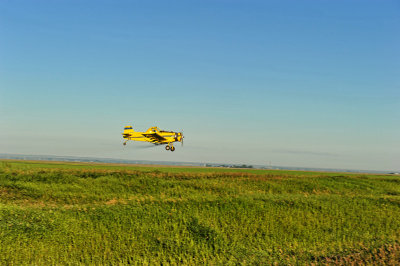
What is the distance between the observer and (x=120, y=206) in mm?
39188

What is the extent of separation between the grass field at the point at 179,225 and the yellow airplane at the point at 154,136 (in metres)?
18.1

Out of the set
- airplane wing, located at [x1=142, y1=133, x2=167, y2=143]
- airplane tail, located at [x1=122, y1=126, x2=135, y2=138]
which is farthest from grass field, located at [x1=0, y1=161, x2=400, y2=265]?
airplane tail, located at [x1=122, y1=126, x2=135, y2=138]

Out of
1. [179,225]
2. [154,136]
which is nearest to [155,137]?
[154,136]

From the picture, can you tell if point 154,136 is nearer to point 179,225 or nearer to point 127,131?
point 127,131

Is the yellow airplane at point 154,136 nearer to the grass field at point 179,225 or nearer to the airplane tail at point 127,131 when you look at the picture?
the airplane tail at point 127,131

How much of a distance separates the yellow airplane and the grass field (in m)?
18.1

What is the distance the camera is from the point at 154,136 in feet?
238

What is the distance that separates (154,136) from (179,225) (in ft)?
127

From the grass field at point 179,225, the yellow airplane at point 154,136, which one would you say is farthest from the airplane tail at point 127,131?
the grass field at point 179,225

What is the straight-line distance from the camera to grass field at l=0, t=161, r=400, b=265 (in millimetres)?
28656

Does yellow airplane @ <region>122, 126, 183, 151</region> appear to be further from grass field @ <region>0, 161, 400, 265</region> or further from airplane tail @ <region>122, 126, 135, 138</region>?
grass field @ <region>0, 161, 400, 265</region>

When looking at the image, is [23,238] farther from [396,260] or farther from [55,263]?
[396,260]

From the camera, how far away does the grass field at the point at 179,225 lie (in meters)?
28.7

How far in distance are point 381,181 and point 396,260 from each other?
5381 centimetres
